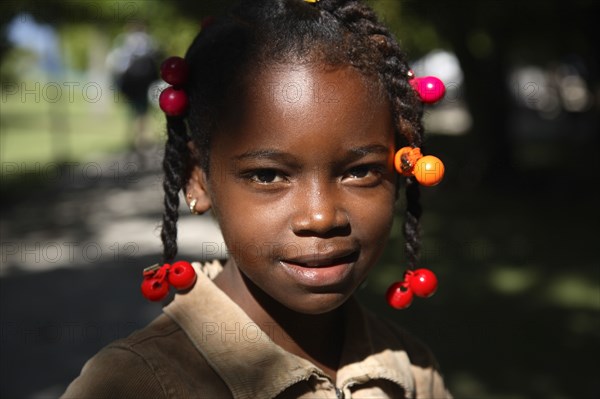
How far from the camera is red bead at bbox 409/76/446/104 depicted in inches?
74.2

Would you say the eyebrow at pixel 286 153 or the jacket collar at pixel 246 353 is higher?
the eyebrow at pixel 286 153

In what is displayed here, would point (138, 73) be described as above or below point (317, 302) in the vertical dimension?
above

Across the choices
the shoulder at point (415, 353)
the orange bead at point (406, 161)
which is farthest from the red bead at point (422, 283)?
the orange bead at point (406, 161)

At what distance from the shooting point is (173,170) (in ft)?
6.10

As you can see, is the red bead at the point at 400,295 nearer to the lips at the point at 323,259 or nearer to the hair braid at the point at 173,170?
the lips at the point at 323,259

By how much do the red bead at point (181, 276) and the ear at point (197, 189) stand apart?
15cm

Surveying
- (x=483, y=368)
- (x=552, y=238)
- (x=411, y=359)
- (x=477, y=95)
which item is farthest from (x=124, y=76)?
(x=411, y=359)

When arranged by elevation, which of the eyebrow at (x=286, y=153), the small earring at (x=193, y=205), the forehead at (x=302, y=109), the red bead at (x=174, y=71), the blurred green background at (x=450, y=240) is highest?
the red bead at (x=174, y=71)

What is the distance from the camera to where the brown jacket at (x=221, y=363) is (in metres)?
1.57

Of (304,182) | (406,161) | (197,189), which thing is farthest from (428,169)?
(197,189)

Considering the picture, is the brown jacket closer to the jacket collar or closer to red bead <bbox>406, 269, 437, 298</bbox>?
the jacket collar

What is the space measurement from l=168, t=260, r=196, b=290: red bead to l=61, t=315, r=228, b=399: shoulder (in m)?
0.15

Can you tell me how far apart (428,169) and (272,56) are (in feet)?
1.55

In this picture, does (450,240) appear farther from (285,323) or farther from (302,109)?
(302,109)
